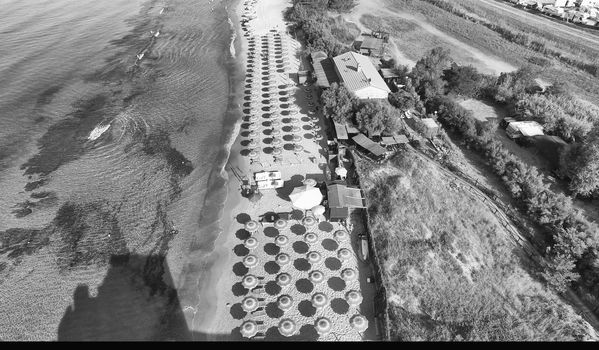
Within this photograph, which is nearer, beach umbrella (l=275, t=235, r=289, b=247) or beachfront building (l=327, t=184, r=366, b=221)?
beach umbrella (l=275, t=235, r=289, b=247)

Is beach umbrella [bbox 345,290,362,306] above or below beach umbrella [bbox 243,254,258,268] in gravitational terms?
below

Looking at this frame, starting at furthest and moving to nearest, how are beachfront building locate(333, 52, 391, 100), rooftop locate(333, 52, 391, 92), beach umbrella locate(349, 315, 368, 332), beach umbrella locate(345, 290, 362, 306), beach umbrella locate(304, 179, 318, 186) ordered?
1. rooftop locate(333, 52, 391, 92)
2. beachfront building locate(333, 52, 391, 100)
3. beach umbrella locate(304, 179, 318, 186)
4. beach umbrella locate(345, 290, 362, 306)
5. beach umbrella locate(349, 315, 368, 332)

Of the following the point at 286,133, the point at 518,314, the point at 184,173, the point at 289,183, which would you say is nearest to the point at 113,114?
the point at 184,173

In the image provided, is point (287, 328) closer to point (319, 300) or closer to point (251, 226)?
point (319, 300)

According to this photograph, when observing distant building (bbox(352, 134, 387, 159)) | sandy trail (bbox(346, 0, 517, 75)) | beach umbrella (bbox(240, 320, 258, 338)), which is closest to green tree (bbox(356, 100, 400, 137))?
distant building (bbox(352, 134, 387, 159))

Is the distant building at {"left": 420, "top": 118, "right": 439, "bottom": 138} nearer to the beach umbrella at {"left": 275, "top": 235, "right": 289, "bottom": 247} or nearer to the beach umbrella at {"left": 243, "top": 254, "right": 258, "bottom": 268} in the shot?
the beach umbrella at {"left": 275, "top": 235, "right": 289, "bottom": 247}
